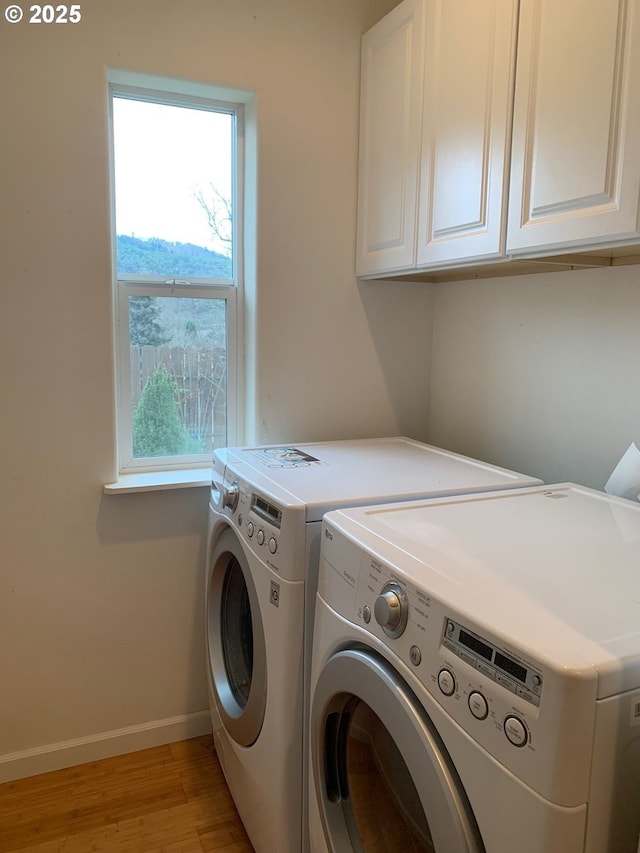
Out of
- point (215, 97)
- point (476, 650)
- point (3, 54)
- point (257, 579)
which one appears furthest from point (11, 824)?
point (215, 97)

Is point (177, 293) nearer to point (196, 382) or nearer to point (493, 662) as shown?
point (196, 382)

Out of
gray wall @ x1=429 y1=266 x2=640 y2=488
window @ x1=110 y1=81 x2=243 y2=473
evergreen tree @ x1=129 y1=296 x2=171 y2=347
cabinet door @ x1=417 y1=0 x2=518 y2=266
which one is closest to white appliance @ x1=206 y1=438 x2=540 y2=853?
gray wall @ x1=429 y1=266 x2=640 y2=488

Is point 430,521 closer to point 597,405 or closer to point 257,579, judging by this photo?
point 257,579

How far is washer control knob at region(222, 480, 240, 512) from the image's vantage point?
1529mm

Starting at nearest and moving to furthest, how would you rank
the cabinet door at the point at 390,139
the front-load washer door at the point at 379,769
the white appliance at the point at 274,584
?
the front-load washer door at the point at 379,769 → the white appliance at the point at 274,584 → the cabinet door at the point at 390,139

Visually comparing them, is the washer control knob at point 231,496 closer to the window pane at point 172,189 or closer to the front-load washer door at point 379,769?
the front-load washer door at point 379,769

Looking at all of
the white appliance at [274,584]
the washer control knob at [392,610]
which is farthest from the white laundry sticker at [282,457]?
the washer control knob at [392,610]

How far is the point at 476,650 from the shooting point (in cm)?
75

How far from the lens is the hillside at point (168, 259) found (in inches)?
75.6

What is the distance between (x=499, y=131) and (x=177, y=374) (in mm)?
1199

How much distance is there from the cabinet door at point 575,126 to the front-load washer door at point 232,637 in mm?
1025

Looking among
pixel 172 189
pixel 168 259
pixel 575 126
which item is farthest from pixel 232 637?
pixel 575 126

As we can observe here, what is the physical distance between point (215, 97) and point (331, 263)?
2.06 feet

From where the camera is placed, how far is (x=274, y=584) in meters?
1.29
